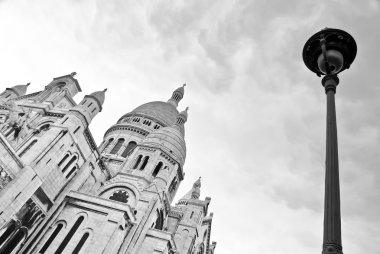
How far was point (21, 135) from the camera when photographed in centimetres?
2495

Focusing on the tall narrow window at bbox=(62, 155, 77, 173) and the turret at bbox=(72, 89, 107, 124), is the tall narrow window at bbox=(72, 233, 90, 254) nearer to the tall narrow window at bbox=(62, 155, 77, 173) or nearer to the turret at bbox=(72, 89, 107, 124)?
the tall narrow window at bbox=(62, 155, 77, 173)

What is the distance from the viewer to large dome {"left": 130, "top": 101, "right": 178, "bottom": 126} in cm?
4558

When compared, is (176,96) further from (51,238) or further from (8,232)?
(8,232)

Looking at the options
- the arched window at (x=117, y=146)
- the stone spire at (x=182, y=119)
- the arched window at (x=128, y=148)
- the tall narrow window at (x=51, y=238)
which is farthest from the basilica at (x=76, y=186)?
the stone spire at (x=182, y=119)

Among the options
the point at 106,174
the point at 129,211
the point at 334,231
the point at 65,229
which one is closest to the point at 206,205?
the point at 106,174

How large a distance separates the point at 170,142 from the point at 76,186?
9.68 m

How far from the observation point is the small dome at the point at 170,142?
30494mm

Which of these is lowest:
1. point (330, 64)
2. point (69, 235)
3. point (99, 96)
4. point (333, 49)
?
point (330, 64)

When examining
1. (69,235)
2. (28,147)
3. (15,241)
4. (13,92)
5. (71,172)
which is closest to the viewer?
(15,241)

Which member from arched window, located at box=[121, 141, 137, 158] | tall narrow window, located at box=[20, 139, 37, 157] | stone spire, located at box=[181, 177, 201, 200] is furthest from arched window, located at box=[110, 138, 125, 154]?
tall narrow window, located at box=[20, 139, 37, 157]

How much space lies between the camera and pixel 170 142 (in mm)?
31312

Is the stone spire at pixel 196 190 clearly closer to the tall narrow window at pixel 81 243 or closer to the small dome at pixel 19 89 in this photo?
the tall narrow window at pixel 81 243

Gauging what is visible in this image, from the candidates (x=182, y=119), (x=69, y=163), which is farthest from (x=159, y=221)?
(x=182, y=119)

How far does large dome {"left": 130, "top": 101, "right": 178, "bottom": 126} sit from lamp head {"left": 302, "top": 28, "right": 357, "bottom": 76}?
129 ft
